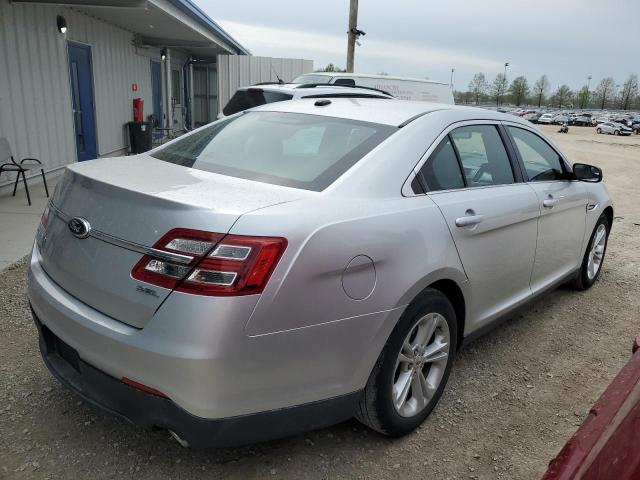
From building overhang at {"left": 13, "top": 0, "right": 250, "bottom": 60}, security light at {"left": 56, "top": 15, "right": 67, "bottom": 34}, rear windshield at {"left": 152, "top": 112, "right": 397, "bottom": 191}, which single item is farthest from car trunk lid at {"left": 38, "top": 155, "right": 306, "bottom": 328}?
security light at {"left": 56, "top": 15, "right": 67, "bottom": 34}

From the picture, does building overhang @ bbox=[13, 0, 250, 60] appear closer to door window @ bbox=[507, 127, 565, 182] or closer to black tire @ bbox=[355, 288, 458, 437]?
door window @ bbox=[507, 127, 565, 182]

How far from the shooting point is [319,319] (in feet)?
6.72

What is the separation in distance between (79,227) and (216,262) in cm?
71

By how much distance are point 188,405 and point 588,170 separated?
3645mm

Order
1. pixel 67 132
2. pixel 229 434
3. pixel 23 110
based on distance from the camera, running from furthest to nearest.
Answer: pixel 67 132 < pixel 23 110 < pixel 229 434

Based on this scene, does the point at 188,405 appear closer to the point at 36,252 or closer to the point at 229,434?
the point at 229,434

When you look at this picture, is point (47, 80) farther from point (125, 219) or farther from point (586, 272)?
point (586, 272)

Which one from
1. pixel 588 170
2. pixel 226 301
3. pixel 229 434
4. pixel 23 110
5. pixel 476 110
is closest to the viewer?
pixel 226 301

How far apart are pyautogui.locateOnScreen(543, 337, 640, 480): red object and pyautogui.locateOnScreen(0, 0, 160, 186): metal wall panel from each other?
7736mm

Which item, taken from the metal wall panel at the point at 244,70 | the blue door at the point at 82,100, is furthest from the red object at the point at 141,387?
the metal wall panel at the point at 244,70

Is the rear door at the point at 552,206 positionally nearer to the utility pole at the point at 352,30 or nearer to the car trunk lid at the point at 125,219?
the car trunk lid at the point at 125,219

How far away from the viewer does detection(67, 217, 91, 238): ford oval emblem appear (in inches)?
85.3

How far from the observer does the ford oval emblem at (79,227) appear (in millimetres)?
2166

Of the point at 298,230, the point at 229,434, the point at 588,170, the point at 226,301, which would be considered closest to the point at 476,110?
the point at 588,170
